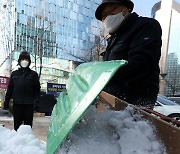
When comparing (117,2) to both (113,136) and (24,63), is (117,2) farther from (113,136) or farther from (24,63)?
(24,63)

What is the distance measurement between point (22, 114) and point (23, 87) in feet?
1.46

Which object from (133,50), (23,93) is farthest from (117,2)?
(23,93)

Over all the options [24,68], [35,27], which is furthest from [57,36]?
[24,68]

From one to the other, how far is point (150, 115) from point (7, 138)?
184cm

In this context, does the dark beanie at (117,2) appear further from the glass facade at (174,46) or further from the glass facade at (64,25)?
the glass facade at (174,46)

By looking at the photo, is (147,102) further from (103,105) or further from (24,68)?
(24,68)

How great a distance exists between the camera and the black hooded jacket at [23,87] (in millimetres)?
5289

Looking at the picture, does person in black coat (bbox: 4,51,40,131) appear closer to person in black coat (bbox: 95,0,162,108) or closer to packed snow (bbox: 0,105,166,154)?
person in black coat (bbox: 95,0,162,108)

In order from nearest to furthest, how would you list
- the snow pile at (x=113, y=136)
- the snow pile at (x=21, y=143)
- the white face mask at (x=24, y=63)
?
the snow pile at (x=113, y=136) < the snow pile at (x=21, y=143) < the white face mask at (x=24, y=63)

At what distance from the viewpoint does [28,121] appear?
5.33 meters

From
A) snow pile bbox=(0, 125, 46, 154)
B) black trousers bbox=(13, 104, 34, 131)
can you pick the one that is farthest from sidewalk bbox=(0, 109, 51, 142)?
snow pile bbox=(0, 125, 46, 154)

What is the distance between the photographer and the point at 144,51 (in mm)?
1980

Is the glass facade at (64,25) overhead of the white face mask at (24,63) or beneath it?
overhead

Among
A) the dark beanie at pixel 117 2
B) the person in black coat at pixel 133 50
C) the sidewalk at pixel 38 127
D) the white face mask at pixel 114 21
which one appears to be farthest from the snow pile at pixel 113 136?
the sidewalk at pixel 38 127
